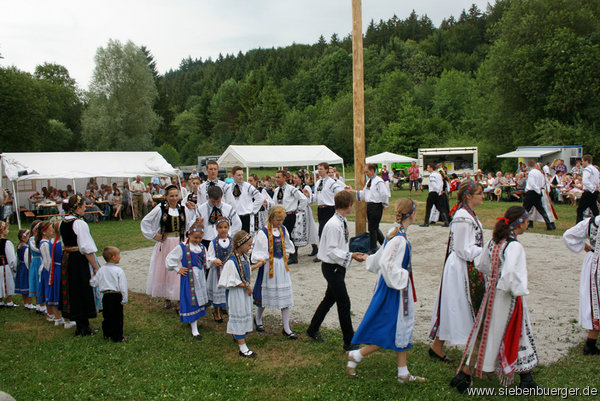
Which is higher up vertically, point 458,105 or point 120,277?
point 458,105

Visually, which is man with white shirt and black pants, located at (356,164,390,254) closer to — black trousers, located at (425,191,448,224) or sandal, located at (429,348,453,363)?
black trousers, located at (425,191,448,224)

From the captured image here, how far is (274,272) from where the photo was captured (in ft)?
18.3

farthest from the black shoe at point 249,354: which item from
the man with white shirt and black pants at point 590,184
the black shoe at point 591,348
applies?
the man with white shirt and black pants at point 590,184

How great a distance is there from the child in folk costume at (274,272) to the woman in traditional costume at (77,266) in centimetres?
221

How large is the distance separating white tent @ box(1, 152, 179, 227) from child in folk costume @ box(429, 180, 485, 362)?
1738 centimetres

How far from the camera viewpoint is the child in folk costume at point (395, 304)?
396cm

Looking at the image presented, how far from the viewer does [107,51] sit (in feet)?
157

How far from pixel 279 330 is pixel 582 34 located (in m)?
36.1

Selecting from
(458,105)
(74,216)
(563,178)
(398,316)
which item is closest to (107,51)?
(458,105)

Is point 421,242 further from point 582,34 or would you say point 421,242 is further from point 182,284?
point 582,34

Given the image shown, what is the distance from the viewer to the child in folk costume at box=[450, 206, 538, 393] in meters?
3.80

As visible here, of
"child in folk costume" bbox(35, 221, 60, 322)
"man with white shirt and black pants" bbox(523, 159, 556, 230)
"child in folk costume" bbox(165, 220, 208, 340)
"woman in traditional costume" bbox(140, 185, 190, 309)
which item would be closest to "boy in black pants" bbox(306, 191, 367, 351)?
"child in folk costume" bbox(165, 220, 208, 340)

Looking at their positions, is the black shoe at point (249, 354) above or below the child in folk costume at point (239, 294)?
below

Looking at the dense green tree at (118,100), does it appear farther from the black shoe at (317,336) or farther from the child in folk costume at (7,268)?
the black shoe at (317,336)
